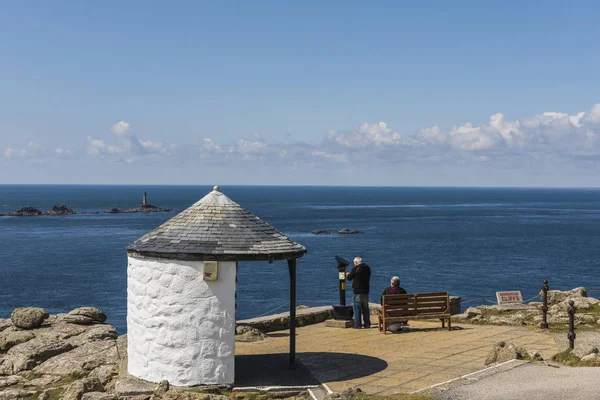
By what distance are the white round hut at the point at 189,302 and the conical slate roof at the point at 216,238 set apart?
0.02 metres

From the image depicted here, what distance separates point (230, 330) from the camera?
12.8 metres

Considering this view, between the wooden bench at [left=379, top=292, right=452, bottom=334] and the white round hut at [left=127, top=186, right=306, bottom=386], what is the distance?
490 cm

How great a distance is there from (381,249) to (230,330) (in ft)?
231

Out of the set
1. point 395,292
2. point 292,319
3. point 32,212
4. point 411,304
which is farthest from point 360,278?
point 32,212

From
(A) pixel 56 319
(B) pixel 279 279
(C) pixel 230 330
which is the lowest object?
(B) pixel 279 279

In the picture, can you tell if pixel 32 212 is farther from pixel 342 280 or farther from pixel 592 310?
pixel 592 310

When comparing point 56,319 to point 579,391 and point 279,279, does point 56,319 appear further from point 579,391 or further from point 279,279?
point 279,279

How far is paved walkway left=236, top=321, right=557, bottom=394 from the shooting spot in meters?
12.9

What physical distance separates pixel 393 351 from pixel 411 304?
225 centimetres

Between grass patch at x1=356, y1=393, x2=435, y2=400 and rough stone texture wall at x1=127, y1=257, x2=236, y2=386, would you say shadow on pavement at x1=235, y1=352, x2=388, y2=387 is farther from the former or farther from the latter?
grass patch at x1=356, y1=393, x2=435, y2=400

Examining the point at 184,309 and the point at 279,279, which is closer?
the point at 184,309

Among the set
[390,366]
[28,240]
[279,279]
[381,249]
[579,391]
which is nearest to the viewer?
[579,391]


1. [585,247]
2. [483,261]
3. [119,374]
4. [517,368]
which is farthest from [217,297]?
[585,247]


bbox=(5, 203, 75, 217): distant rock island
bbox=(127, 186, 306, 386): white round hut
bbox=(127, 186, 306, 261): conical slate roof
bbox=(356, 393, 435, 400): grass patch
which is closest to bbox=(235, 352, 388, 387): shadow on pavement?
bbox=(127, 186, 306, 386): white round hut
